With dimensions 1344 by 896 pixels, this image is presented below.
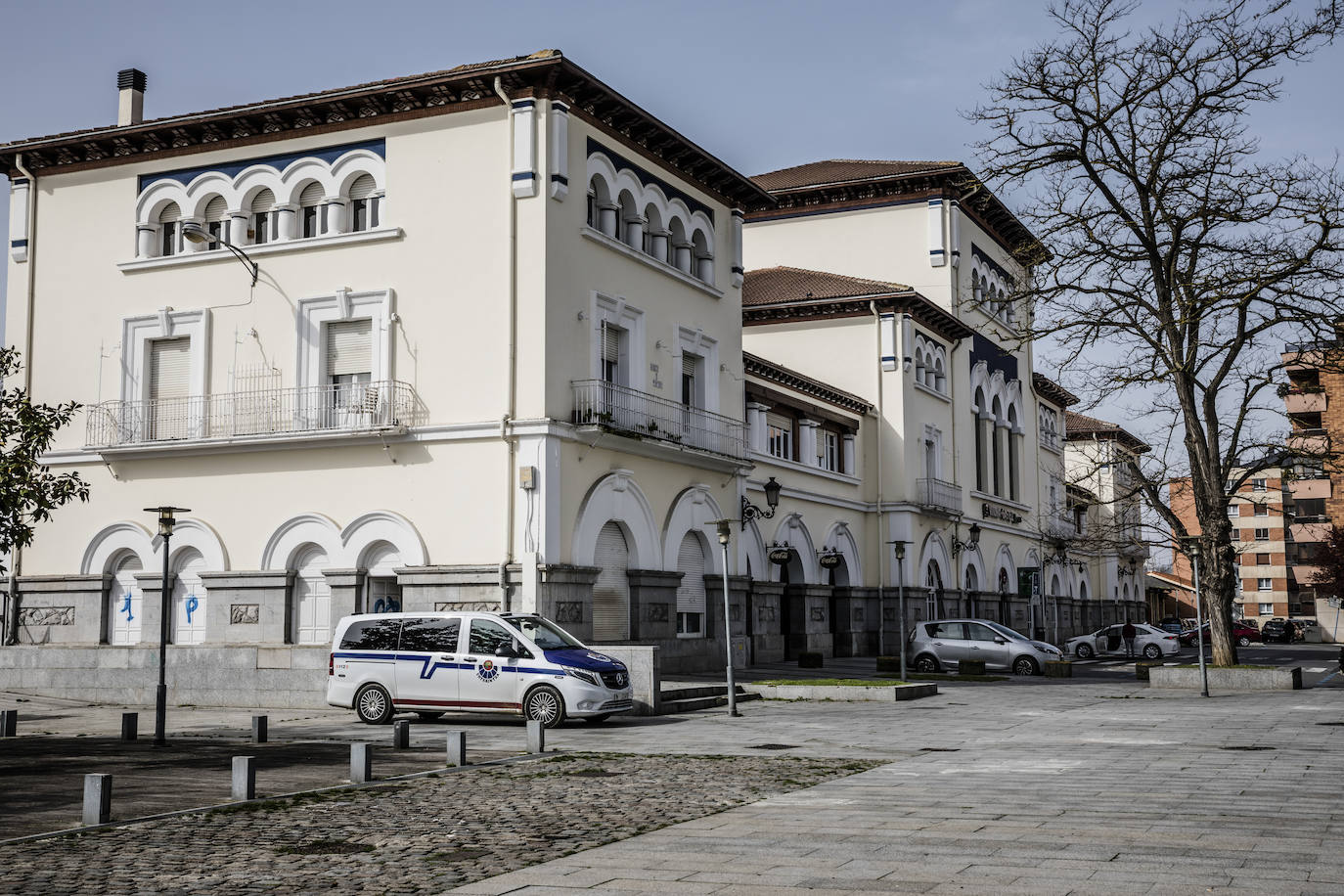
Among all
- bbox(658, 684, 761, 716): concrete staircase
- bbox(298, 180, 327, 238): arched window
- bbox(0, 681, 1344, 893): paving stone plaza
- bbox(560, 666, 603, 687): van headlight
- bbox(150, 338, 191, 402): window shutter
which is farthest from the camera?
bbox(150, 338, 191, 402): window shutter

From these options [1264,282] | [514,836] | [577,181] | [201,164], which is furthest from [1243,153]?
[514,836]

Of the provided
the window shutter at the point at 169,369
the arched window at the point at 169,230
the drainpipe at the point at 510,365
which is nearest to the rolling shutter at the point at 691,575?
the drainpipe at the point at 510,365

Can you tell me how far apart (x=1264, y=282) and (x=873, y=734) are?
47.7 feet

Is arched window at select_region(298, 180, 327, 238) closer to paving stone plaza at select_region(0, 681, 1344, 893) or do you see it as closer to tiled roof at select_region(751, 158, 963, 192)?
paving stone plaza at select_region(0, 681, 1344, 893)

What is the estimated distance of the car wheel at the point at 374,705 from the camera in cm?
2091

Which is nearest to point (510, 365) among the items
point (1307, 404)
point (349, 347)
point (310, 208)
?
point (349, 347)

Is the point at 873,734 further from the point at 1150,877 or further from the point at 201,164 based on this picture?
the point at 201,164

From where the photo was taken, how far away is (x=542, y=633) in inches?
812

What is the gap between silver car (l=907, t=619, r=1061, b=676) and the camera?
34875 mm

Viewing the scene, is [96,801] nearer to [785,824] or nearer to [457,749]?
[457,749]

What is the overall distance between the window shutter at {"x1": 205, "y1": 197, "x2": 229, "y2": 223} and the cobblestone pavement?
18312 mm

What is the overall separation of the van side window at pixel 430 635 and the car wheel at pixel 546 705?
143 cm

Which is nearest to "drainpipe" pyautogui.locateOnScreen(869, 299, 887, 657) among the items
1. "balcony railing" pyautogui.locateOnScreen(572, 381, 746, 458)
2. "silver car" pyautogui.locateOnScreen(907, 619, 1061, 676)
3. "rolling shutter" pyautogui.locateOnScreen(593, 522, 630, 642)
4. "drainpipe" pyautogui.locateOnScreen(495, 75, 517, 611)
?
"silver car" pyautogui.locateOnScreen(907, 619, 1061, 676)

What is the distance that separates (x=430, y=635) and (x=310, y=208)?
11356mm
